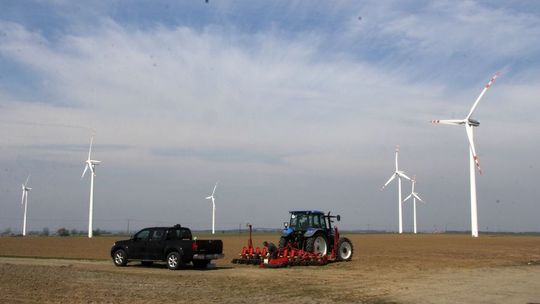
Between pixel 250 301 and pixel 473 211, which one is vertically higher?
pixel 473 211

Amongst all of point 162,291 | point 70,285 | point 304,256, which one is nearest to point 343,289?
point 162,291

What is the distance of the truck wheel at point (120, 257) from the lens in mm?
25922

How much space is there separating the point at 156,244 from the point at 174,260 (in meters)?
1.36

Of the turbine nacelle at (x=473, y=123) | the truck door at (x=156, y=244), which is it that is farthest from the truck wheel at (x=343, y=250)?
the turbine nacelle at (x=473, y=123)

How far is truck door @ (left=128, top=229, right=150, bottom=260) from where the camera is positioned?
A: 25750 millimetres

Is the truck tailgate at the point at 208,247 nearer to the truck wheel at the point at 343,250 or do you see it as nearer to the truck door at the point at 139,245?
the truck door at the point at 139,245

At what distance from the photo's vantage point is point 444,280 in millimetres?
19531

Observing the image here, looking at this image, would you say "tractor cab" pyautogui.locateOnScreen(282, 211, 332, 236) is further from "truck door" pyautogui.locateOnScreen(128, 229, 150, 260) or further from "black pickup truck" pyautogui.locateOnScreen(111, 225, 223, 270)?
"truck door" pyautogui.locateOnScreen(128, 229, 150, 260)

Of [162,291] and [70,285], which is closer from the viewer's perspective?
[162,291]

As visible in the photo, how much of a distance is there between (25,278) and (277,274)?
8475 mm

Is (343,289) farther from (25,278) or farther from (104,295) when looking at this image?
(25,278)

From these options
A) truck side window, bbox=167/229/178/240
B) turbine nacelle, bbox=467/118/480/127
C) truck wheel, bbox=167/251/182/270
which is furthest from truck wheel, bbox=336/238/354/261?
turbine nacelle, bbox=467/118/480/127

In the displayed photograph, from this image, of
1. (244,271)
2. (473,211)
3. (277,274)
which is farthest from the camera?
(473,211)

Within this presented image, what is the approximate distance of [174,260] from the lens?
24.5 metres
